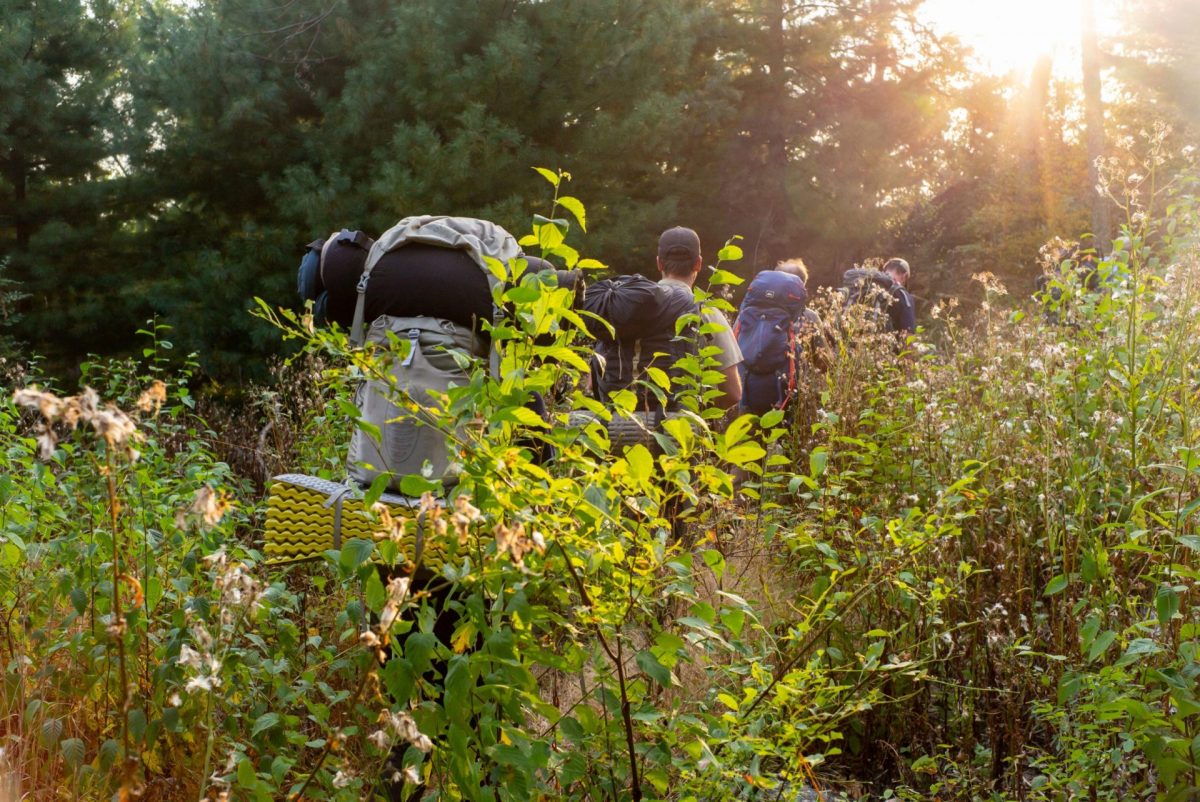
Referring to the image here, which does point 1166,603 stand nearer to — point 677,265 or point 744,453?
point 744,453

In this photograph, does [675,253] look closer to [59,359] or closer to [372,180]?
[372,180]

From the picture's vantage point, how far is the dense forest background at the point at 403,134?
46.3 feet

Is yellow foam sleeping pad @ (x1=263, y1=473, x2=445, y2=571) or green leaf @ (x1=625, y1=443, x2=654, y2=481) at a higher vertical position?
green leaf @ (x1=625, y1=443, x2=654, y2=481)

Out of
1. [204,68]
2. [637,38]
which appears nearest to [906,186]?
[637,38]

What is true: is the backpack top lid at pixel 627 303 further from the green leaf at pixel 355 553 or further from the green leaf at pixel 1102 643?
the green leaf at pixel 355 553

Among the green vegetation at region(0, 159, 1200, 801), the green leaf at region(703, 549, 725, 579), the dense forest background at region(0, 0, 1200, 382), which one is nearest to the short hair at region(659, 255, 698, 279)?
the green vegetation at region(0, 159, 1200, 801)

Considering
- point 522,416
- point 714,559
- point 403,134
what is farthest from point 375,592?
point 403,134

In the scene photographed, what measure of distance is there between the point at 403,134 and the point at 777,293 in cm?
792

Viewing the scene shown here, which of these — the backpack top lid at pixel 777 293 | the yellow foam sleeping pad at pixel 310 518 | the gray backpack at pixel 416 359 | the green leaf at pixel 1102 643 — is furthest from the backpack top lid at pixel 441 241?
the backpack top lid at pixel 777 293

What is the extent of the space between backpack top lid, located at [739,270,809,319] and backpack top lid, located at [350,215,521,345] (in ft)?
14.1

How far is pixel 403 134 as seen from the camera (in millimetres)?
13641

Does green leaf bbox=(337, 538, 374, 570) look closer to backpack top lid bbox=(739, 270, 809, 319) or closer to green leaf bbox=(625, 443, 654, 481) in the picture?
green leaf bbox=(625, 443, 654, 481)

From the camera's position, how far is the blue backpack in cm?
699

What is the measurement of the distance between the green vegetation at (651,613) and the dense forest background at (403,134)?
33.1ft
